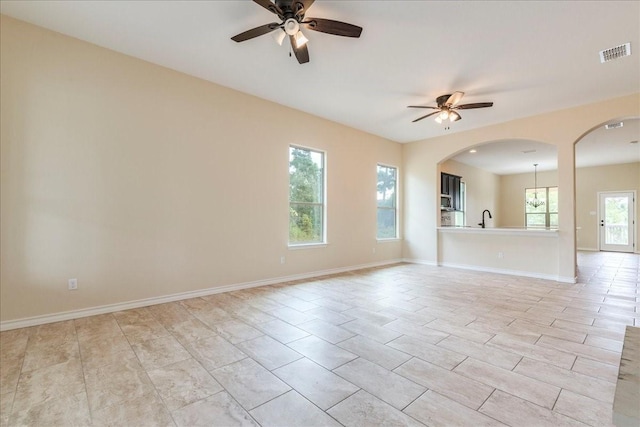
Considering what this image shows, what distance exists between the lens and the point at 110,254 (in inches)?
133

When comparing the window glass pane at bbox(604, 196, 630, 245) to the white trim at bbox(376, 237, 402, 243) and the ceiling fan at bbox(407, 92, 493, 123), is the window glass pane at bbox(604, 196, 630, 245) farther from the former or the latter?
the ceiling fan at bbox(407, 92, 493, 123)

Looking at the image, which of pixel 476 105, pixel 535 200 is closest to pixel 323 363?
pixel 476 105

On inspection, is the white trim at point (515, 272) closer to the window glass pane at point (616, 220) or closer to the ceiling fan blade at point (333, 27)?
the ceiling fan blade at point (333, 27)

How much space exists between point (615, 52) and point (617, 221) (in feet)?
31.1

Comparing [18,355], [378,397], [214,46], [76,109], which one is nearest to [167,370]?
[18,355]

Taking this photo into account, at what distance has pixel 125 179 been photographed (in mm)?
3490

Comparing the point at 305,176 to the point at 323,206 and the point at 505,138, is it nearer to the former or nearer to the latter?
the point at 323,206

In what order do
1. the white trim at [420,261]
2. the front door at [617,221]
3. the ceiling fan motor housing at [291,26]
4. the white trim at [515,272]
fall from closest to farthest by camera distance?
the ceiling fan motor housing at [291,26]
the white trim at [515,272]
the white trim at [420,261]
the front door at [617,221]

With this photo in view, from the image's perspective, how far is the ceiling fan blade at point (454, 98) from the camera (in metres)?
4.31

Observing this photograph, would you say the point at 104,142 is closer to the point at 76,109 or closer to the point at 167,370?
the point at 76,109

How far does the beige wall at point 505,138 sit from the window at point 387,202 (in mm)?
300

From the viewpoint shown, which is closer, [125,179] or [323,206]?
[125,179]

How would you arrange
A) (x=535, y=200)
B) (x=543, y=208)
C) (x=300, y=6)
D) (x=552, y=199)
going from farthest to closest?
(x=535, y=200) < (x=543, y=208) < (x=552, y=199) < (x=300, y=6)

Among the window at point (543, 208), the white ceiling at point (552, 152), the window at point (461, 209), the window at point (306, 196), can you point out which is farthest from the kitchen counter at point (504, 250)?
the window at point (543, 208)
